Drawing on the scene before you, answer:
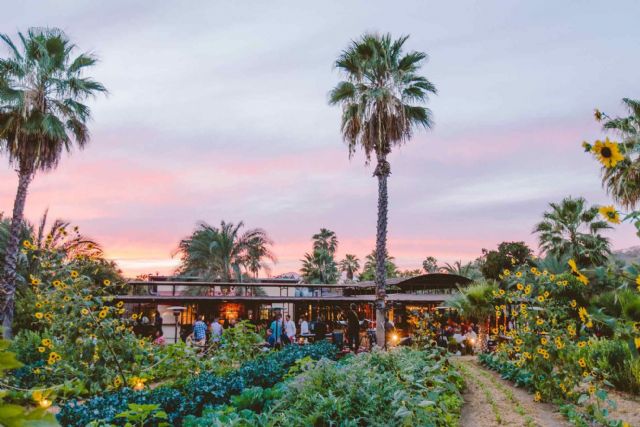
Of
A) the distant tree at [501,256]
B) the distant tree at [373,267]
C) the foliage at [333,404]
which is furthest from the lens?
the distant tree at [373,267]

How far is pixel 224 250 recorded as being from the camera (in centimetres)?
2850

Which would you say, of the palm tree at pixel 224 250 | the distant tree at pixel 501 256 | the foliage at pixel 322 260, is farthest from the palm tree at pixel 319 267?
the palm tree at pixel 224 250

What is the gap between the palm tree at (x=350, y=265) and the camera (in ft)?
237

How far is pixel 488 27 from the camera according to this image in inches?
380

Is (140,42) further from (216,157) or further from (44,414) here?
(44,414)

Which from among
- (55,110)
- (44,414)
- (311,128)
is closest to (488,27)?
(311,128)

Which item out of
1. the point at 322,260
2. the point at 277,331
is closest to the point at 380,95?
the point at 277,331

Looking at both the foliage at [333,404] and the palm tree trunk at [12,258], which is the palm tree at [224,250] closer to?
the palm tree trunk at [12,258]

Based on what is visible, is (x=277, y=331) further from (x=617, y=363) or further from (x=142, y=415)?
(x=142, y=415)

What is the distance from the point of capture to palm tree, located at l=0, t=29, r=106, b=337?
50.7 ft

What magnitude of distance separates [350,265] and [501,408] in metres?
65.5

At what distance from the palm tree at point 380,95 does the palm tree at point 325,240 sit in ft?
138

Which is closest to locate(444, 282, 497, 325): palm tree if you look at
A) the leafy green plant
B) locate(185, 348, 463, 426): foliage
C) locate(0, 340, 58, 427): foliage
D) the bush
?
the bush

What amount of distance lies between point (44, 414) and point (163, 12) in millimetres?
9516
